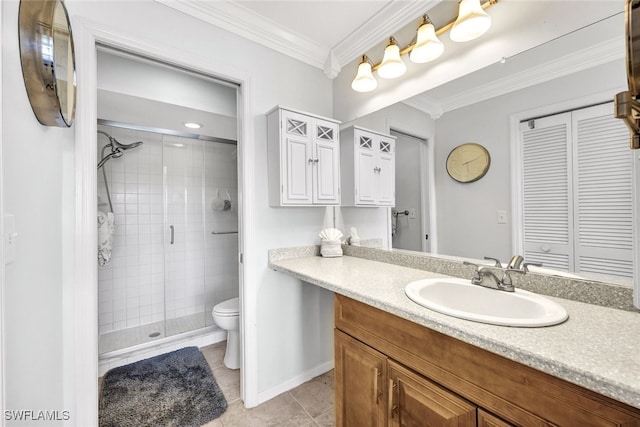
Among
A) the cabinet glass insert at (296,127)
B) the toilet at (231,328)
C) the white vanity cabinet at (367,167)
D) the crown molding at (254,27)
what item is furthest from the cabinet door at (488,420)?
the crown molding at (254,27)

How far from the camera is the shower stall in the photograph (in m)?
2.60

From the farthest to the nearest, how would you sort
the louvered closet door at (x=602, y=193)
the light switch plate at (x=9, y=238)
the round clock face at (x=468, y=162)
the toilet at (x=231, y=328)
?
the toilet at (x=231, y=328)
the round clock face at (x=468, y=162)
the louvered closet door at (x=602, y=193)
the light switch plate at (x=9, y=238)

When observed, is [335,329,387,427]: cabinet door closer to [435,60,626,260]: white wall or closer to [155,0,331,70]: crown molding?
[435,60,626,260]: white wall

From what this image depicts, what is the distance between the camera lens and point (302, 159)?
1.76m

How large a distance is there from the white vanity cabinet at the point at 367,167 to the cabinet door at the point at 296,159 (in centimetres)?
33

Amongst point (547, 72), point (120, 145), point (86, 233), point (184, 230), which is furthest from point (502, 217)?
point (120, 145)

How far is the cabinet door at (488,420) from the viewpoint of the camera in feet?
2.32

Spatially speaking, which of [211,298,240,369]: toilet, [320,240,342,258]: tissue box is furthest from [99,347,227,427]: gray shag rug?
[320,240,342,258]: tissue box

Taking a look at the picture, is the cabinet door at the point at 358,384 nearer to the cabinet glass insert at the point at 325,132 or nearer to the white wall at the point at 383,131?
the white wall at the point at 383,131

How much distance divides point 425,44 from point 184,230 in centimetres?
288

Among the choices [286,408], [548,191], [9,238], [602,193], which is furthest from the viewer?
[286,408]

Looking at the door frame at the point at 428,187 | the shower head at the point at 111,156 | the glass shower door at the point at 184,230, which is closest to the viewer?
the door frame at the point at 428,187

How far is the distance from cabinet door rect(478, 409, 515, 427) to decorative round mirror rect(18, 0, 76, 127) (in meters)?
1.63

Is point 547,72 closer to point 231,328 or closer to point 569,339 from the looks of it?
point 569,339
